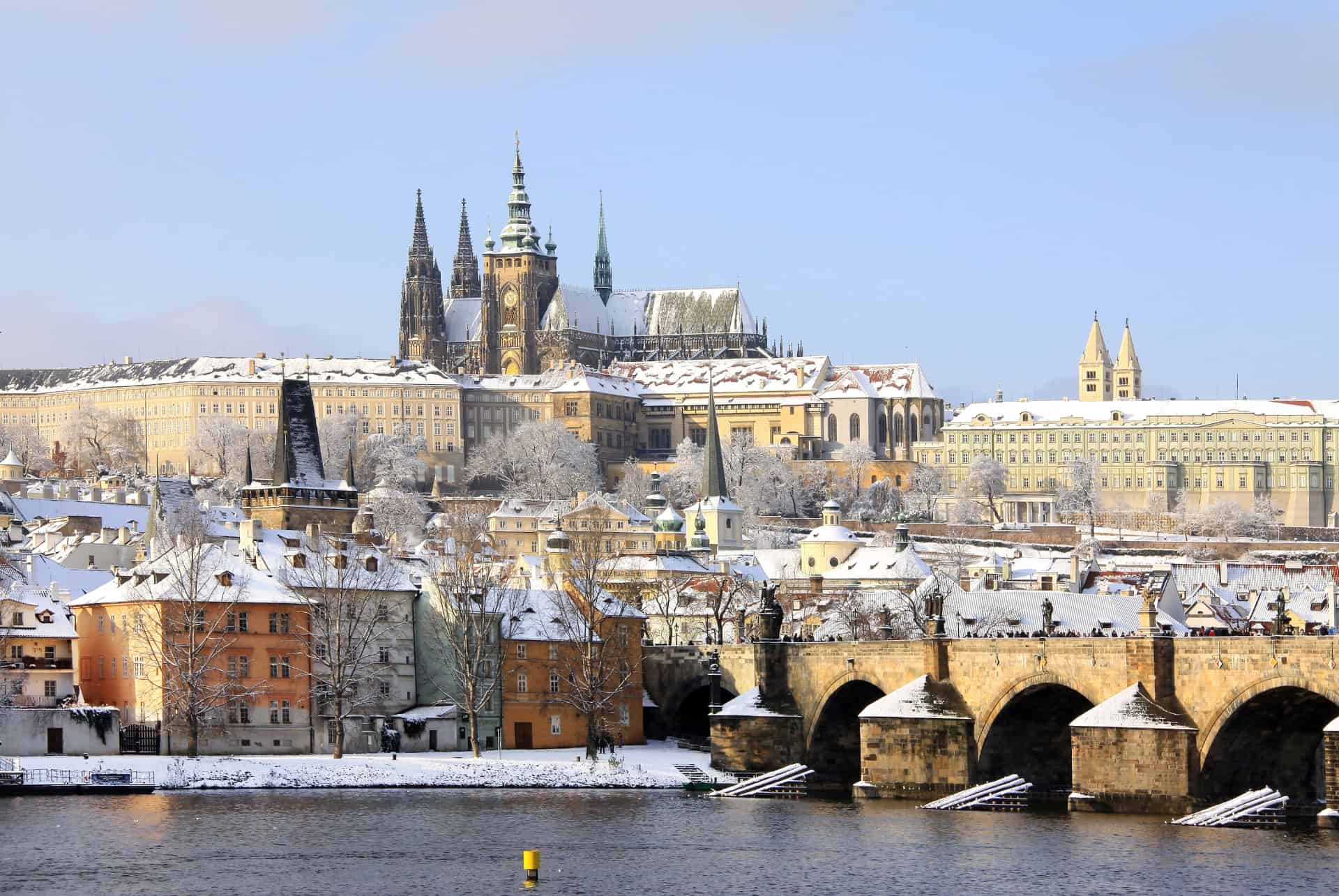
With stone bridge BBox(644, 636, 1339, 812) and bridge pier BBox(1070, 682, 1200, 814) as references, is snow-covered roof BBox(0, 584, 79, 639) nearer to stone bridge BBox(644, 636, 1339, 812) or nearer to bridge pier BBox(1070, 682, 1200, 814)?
stone bridge BBox(644, 636, 1339, 812)

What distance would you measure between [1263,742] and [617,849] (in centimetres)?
1616

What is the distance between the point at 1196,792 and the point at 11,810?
30.0 meters

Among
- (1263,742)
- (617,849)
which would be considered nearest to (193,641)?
(617,849)

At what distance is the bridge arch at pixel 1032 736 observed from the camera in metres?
74.7

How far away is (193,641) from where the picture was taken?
82.9 meters

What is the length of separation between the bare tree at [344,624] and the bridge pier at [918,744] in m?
17.2

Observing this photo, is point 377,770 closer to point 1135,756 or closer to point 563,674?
point 563,674

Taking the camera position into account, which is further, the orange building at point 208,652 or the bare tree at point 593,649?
the bare tree at point 593,649

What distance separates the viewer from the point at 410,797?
257 ft

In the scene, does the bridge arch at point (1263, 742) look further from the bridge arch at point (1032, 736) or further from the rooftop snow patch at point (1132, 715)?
the bridge arch at point (1032, 736)

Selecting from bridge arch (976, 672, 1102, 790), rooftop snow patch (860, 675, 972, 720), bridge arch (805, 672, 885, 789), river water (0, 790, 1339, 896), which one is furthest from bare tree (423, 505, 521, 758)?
bridge arch (976, 672, 1102, 790)

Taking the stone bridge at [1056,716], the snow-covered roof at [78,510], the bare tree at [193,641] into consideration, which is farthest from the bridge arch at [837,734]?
the snow-covered roof at [78,510]

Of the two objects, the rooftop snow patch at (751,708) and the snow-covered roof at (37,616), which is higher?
the snow-covered roof at (37,616)

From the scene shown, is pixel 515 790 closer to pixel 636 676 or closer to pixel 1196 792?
pixel 636 676
